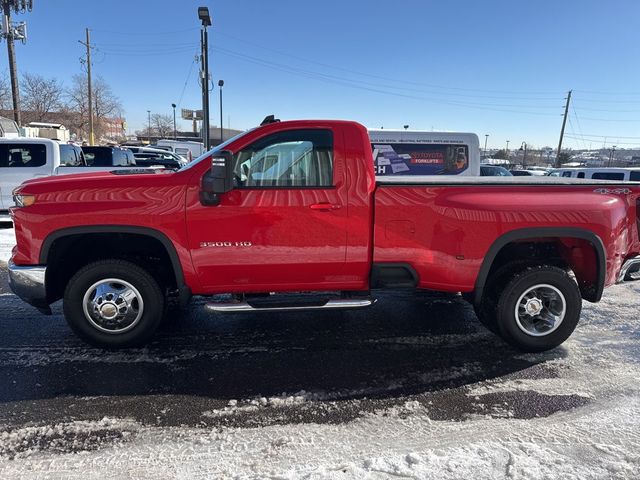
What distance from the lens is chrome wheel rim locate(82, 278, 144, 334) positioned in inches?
153

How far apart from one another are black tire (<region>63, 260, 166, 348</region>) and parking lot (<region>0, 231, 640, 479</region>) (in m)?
0.19

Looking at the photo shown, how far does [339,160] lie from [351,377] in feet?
6.00

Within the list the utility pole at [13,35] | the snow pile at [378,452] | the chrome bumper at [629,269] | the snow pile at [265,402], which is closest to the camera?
the snow pile at [378,452]

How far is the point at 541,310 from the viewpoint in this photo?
4.12 metres

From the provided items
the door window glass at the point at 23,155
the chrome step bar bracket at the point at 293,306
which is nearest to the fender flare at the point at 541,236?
the chrome step bar bracket at the point at 293,306

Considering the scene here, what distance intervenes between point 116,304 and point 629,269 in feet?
15.6

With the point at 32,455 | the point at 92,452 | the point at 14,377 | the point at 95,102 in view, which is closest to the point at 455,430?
the point at 92,452

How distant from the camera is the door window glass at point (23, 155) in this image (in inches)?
408

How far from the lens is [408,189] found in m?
3.81

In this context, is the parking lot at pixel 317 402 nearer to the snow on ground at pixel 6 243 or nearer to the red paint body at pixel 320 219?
the red paint body at pixel 320 219

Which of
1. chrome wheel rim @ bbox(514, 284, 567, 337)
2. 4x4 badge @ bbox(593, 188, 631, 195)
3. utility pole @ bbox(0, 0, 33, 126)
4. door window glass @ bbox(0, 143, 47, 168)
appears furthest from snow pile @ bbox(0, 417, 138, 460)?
utility pole @ bbox(0, 0, 33, 126)

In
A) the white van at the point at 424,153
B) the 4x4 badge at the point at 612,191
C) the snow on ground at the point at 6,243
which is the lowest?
the snow on ground at the point at 6,243

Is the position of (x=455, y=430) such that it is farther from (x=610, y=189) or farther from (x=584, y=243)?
(x=610, y=189)

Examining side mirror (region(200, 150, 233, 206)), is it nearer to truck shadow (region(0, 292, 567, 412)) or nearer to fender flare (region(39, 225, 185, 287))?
fender flare (region(39, 225, 185, 287))
